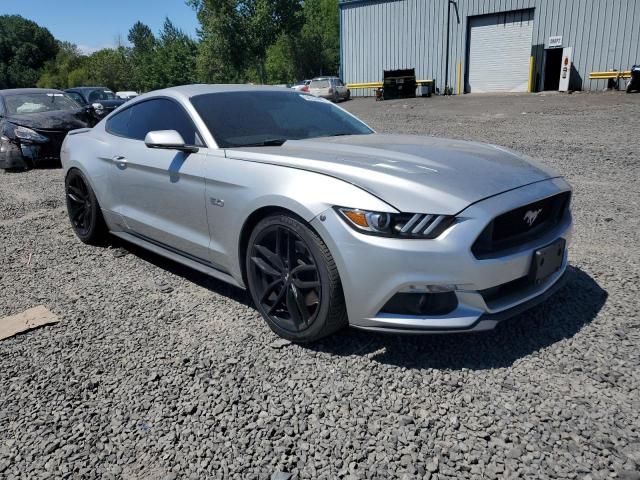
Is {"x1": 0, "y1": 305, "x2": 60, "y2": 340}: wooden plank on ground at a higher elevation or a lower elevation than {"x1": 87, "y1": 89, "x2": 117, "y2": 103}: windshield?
lower

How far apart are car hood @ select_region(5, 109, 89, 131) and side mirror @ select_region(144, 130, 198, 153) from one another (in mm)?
7424

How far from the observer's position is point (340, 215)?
249 centimetres

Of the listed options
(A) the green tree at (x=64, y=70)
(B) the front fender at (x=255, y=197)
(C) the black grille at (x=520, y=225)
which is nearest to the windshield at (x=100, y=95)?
(B) the front fender at (x=255, y=197)

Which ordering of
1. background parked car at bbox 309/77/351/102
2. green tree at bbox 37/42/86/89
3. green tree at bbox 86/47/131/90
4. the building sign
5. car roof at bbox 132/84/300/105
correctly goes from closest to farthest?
car roof at bbox 132/84/300/105 < the building sign < background parked car at bbox 309/77/351/102 < green tree at bbox 86/47/131/90 < green tree at bbox 37/42/86/89

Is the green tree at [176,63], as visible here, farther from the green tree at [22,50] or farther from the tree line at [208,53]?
the green tree at [22,50]

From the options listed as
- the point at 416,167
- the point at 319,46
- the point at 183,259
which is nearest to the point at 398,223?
the point at 416,167

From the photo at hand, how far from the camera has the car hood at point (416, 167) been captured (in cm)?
242

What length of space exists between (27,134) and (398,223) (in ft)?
30.3

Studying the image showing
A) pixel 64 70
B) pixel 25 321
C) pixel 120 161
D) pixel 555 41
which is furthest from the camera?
pixel 64 70

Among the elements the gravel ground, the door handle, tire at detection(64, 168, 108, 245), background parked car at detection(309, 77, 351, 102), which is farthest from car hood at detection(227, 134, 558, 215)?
background parked car at detection(309, 77, 351, 102)

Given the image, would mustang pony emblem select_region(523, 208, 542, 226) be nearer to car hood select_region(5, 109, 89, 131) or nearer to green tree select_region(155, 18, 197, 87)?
car hood select_region(5, 109, 89, 131)

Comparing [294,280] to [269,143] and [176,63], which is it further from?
[176,63]

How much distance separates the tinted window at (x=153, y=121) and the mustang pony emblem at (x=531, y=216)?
6.92 ft

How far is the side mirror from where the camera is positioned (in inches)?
128
